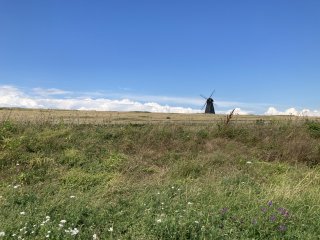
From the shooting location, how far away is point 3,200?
7.48 meters

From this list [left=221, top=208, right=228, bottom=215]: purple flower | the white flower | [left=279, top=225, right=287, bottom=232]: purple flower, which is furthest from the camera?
[left=221, top=208, right=228, bottom=215]: purple flower

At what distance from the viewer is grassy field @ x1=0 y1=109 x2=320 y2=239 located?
6.10 metres

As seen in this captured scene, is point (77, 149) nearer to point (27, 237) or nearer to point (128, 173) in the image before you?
point (128, 173)

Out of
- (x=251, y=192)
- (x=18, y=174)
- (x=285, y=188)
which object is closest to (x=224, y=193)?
(x=251, y=192)

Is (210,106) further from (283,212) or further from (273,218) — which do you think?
(273,218)

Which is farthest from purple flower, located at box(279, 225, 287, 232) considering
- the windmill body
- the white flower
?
the windmill body

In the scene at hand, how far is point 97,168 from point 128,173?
3.24 feet

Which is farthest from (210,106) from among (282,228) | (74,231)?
(74,231)

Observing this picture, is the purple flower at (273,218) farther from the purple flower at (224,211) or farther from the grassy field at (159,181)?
the purple flower at (224,211)

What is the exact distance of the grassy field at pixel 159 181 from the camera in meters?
6.10

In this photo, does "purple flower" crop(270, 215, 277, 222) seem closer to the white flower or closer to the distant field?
the white flower

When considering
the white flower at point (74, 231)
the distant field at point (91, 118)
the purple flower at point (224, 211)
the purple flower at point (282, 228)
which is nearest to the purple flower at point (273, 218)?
the purple flower at point (282, 228)

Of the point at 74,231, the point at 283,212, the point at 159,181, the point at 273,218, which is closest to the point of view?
the point at 74,231

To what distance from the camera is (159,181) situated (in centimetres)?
995
